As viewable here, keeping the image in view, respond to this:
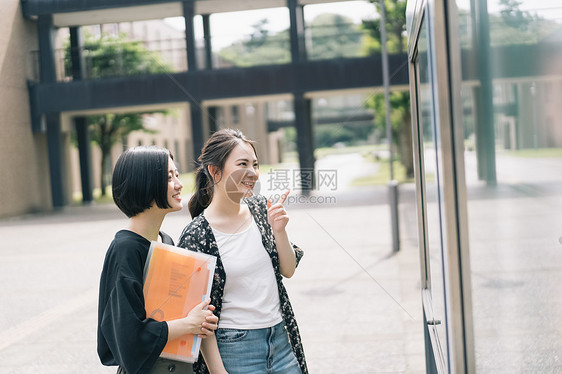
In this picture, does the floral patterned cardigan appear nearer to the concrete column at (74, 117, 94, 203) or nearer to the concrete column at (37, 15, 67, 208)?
the concrete column at (37, 15, 67, 208)

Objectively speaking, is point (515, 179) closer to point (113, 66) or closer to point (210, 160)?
point (210, 160)

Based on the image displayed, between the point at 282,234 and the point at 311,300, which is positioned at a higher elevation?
the point at 282,234

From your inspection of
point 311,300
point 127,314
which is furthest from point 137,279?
point 311,300

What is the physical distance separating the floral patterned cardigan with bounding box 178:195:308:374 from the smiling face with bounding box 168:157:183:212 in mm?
103

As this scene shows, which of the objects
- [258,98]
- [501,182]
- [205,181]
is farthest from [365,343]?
[258,98]

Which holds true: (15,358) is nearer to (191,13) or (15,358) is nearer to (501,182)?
(501,182)

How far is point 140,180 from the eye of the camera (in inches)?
63.2

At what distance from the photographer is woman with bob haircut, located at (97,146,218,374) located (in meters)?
1.47

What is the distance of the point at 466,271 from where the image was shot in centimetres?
104

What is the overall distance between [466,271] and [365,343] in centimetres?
331

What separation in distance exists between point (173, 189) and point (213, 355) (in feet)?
1.47

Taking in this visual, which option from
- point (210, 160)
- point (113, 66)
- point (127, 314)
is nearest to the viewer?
point (127, 314)

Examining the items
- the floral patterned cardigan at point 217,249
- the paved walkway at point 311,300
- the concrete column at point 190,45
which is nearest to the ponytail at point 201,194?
the floral patterned cardigan at point 217,249

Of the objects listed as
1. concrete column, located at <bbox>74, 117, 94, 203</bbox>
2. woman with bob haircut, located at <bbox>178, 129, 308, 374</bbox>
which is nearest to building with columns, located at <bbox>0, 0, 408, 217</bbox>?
concrete column, located at <bbox>74, 117, 94, 203</bbox>
